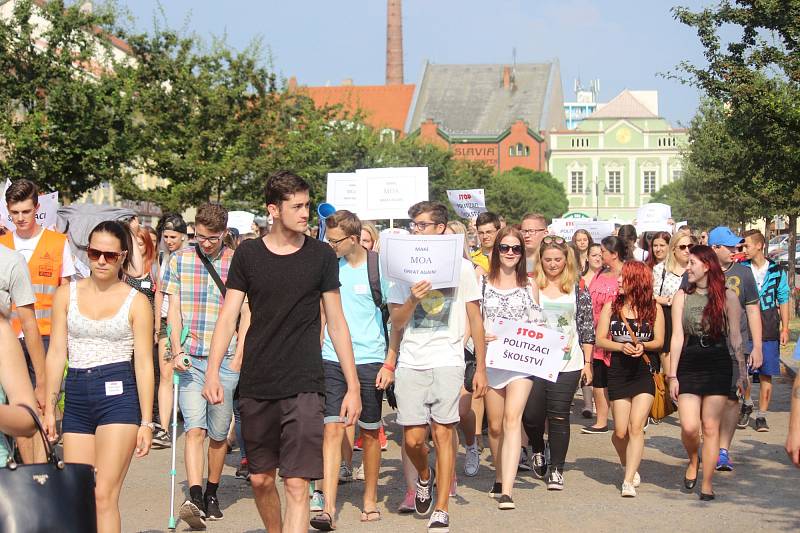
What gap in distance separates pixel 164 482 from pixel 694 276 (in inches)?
159

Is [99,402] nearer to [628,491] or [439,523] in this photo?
[439,523]

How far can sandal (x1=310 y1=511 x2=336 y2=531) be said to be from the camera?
7.74 metres

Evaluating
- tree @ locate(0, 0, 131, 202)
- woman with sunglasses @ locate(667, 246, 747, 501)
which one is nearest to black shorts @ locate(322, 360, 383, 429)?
woman with sunglasses @ locate(667, 246, 747, 501)

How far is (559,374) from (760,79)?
9837 millimetres

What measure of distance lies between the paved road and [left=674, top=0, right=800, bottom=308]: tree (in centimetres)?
636

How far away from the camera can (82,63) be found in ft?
97.3

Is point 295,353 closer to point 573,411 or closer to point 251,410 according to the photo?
point 251,410

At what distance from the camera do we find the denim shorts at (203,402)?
8078 mm

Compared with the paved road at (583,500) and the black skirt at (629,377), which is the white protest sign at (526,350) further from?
the paved road at (583,500)

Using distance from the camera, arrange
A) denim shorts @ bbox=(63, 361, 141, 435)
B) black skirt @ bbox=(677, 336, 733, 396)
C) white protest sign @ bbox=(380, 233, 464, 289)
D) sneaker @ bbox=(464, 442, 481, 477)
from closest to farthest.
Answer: denim shorts @ bbox=(63, 361, 141, 435), white protest sign @ bbox=(380, 233, 464, 289), black skirt @ bbox=(677, 336, 733, 396), sneaker @ bbox=(464, 442, 481, 477)

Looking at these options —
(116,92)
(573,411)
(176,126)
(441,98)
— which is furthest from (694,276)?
(441,98)

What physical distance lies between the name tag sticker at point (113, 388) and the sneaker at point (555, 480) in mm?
4041

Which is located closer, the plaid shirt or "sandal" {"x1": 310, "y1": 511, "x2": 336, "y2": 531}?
"sandal" {"x1": 310, "y1": 511, "x2": 336, "y2": 531}

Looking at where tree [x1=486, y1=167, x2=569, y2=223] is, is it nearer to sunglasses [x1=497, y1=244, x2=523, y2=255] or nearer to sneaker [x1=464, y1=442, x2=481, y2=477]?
sneaker [x1=464, y1=442, x2=481, y2=477]
